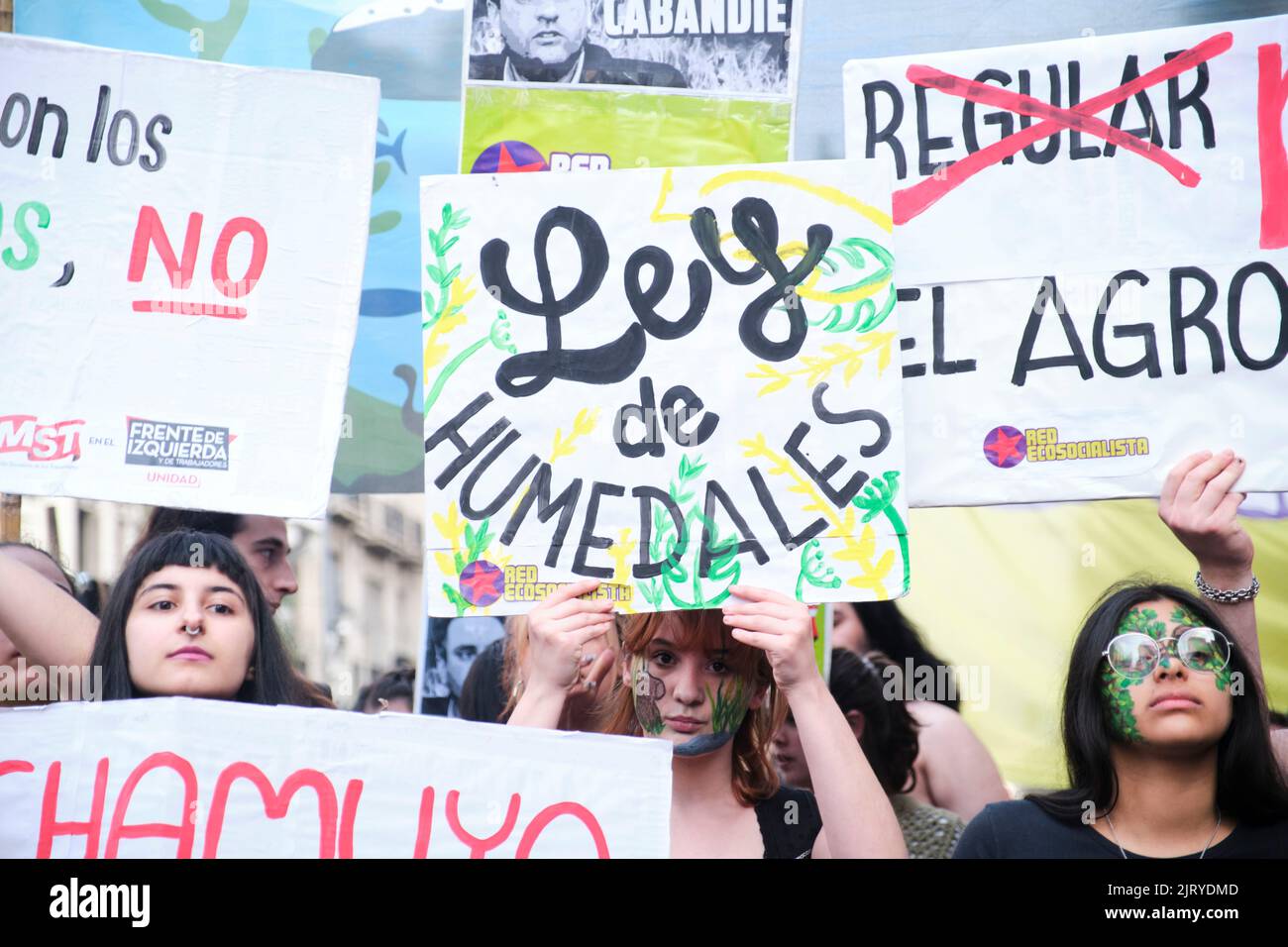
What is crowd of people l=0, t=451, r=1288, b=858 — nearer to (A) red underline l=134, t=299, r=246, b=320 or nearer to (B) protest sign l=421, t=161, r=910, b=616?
(B) protest sign l=421, t=161, r=910, b=616

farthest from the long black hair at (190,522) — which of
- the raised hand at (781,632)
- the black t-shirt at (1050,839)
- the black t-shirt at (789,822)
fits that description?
the black t-shirt at (1050,839)

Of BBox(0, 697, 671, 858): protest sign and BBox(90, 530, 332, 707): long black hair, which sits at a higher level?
BBox(90, 530, 332, 707): long black hair

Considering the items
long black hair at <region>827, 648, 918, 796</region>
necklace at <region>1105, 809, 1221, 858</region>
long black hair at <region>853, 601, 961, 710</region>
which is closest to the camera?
necklace at <region>1105, 809, 1221, 858</region>

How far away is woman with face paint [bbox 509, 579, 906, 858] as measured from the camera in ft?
11.7

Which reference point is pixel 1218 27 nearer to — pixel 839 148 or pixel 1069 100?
pixel 1069 100

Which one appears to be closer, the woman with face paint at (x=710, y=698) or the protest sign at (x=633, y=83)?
the woman with face paint at (x=710, y=698)

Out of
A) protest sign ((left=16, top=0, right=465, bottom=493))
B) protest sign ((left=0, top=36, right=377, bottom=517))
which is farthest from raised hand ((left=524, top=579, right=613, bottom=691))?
protest sign ((left=16, top=0, right=465, bottom=493))

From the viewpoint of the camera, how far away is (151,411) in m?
3.88

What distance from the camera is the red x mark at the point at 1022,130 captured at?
3.85 meters

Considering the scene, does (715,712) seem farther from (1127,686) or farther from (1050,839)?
(1127,686)

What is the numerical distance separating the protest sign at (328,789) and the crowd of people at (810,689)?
92mm

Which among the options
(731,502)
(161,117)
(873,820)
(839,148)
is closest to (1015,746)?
(873,820)

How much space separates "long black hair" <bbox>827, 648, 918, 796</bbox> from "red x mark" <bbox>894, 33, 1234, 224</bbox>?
118 cm

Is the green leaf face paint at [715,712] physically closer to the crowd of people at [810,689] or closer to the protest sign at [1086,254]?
the crowd of people at [810,689]
